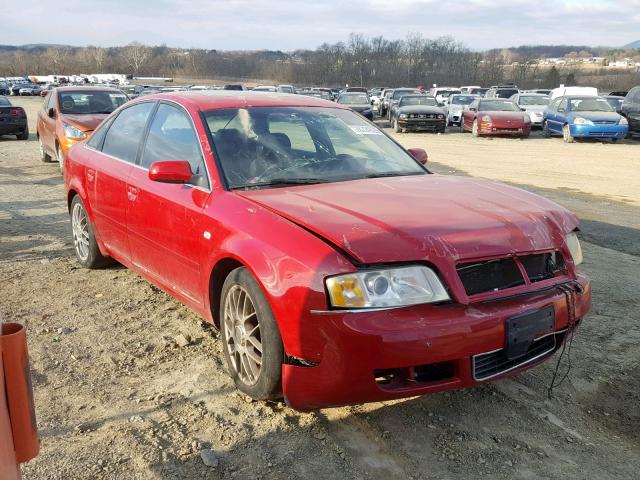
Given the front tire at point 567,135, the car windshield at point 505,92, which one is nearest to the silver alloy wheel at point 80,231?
the front tire at point 567,135

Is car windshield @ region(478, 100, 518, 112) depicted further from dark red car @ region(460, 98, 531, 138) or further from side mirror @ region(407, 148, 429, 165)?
side mirror @ region(407, 148, 429, 165)

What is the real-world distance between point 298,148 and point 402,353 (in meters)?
1.89

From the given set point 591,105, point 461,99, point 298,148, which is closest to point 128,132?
point 298,148

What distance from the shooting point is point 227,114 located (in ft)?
13.1

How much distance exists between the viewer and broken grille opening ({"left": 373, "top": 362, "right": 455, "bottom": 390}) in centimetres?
274

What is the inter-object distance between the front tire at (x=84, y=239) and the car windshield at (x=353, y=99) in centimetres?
2091

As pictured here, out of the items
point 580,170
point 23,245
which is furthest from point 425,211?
point 580,170

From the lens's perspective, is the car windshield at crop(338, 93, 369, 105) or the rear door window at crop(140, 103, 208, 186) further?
the car windshield at crop(338, 93, 369, 105)

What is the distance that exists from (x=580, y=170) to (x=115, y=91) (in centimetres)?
1019

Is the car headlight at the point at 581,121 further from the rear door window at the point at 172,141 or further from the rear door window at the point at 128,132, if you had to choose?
the rear door window at the point at 172,141

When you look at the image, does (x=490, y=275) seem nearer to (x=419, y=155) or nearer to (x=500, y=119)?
(x=419, y=155)

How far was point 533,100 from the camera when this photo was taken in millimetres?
25203

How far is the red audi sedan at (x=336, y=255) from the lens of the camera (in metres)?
2.67

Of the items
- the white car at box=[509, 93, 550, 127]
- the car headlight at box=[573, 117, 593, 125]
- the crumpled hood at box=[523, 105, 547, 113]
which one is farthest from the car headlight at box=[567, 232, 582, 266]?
the crumpled hood at box=[523, 105, 547, 113]
